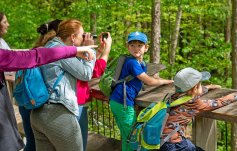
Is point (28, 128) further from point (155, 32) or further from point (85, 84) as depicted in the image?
point (155, 32)

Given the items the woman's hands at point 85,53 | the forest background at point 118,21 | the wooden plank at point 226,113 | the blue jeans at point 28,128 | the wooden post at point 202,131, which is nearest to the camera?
the woman's hands at point 85,53

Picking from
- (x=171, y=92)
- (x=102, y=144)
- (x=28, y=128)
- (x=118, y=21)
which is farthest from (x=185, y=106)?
(x=118, y=21)

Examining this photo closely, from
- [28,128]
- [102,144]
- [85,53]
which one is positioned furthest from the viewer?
[102,144]

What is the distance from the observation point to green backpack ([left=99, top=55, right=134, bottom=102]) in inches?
136

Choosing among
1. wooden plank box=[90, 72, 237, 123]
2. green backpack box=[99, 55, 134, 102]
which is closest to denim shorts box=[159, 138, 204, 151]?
wooden plank box=[90, 72, 237, 123]

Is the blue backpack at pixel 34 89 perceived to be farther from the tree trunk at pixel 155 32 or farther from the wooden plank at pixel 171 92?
the tree trunk at pixel 155 32

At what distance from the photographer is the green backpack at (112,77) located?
3.46 meters

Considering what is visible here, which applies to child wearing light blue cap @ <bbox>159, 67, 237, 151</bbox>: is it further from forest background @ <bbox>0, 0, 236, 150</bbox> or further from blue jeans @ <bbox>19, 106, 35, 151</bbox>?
forest background @ <bbox>0, 0, 236, 150</bbox>

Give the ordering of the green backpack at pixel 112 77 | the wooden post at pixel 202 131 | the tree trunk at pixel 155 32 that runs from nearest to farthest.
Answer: the wooden post at pixel 202 131 < the green backpack at pixel 112 77 < the tree trunk at pixel 155 32

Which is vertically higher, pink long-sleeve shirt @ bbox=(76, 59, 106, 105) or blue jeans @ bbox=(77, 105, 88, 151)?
pink long-sleeve shirt @ bbox=(76, 59, 106, 105)

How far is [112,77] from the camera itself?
11.6 ft

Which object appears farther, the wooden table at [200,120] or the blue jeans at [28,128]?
the blue jeans at [28,128]

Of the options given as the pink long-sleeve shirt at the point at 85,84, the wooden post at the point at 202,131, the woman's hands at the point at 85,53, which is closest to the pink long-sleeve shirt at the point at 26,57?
the woman's hands at the point at 85,53

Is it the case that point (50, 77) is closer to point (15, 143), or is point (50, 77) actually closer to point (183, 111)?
point (15, 143)
